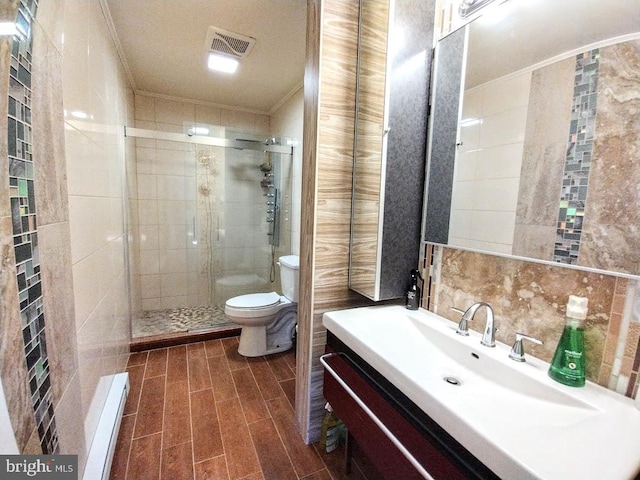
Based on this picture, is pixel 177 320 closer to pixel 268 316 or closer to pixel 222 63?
pixel 268 316

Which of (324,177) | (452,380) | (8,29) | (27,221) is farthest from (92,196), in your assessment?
(452,380)

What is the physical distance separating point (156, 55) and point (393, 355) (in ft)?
8.66

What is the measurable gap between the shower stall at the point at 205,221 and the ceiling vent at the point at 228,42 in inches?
33.4

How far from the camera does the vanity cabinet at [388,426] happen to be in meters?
0.63

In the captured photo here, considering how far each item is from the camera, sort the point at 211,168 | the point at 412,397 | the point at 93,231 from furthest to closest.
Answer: the point at 211,168 → the point at 93,231 → the point at 412,397

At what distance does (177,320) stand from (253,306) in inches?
45.3

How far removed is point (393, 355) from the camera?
87 cm

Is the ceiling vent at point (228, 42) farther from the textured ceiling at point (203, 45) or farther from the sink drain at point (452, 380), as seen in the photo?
the sink drain at point (452, 380)

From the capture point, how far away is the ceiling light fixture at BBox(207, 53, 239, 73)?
2.11m

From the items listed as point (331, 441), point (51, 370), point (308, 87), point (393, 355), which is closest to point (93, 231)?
point (51, 370)

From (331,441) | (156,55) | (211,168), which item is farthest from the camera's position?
(211,168)

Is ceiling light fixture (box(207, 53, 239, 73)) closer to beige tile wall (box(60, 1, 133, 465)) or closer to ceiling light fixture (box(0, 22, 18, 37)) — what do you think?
beige tile wall (box(60, 1, 133, 465))

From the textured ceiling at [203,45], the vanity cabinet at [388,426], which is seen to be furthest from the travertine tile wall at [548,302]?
the textured ceiling at [203,45]

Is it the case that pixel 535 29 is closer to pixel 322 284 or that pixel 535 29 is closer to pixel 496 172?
pixel 496 172
